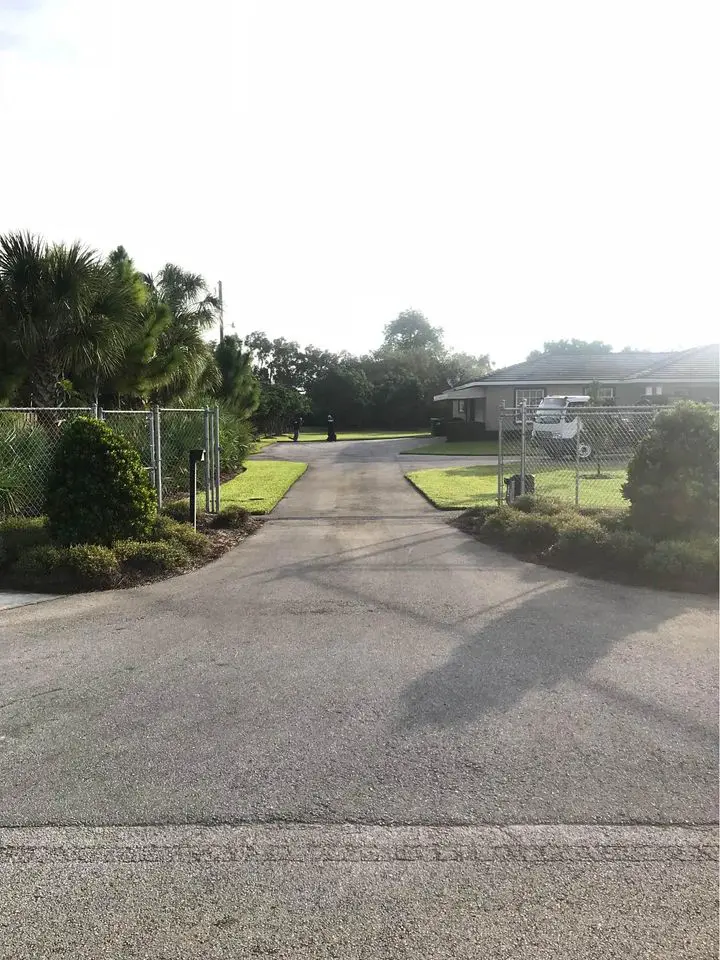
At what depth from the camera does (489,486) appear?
1706 cm

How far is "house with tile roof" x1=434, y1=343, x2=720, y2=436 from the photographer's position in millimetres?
30605

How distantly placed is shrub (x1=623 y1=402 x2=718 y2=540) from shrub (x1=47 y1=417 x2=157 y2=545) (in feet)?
18.6

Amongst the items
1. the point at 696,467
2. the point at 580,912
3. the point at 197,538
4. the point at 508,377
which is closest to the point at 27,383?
the point at 197,538

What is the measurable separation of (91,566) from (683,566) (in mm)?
5728

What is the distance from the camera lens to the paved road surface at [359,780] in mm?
2537

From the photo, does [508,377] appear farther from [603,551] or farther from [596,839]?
[596,839]

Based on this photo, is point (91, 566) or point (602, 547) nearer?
point (91, 566)

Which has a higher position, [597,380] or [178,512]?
[597,380]

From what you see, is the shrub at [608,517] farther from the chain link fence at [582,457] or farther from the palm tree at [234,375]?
the palm tree at [234,375]

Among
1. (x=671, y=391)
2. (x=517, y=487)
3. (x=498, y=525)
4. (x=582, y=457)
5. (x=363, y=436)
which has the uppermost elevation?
(x=671, y=391)

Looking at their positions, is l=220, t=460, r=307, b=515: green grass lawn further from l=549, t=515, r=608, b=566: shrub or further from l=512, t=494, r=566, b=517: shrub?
l=549, t=515, r=608, b=566: shrub

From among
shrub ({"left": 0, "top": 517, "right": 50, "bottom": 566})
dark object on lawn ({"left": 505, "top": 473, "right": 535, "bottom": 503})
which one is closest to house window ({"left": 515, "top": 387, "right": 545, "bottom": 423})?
dark object on lawn ({"left": 505, "top": 473, "right": 535, "bottom": 503})

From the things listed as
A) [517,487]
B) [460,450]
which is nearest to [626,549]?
[517,487]

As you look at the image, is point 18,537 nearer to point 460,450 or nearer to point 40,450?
point 40,450
